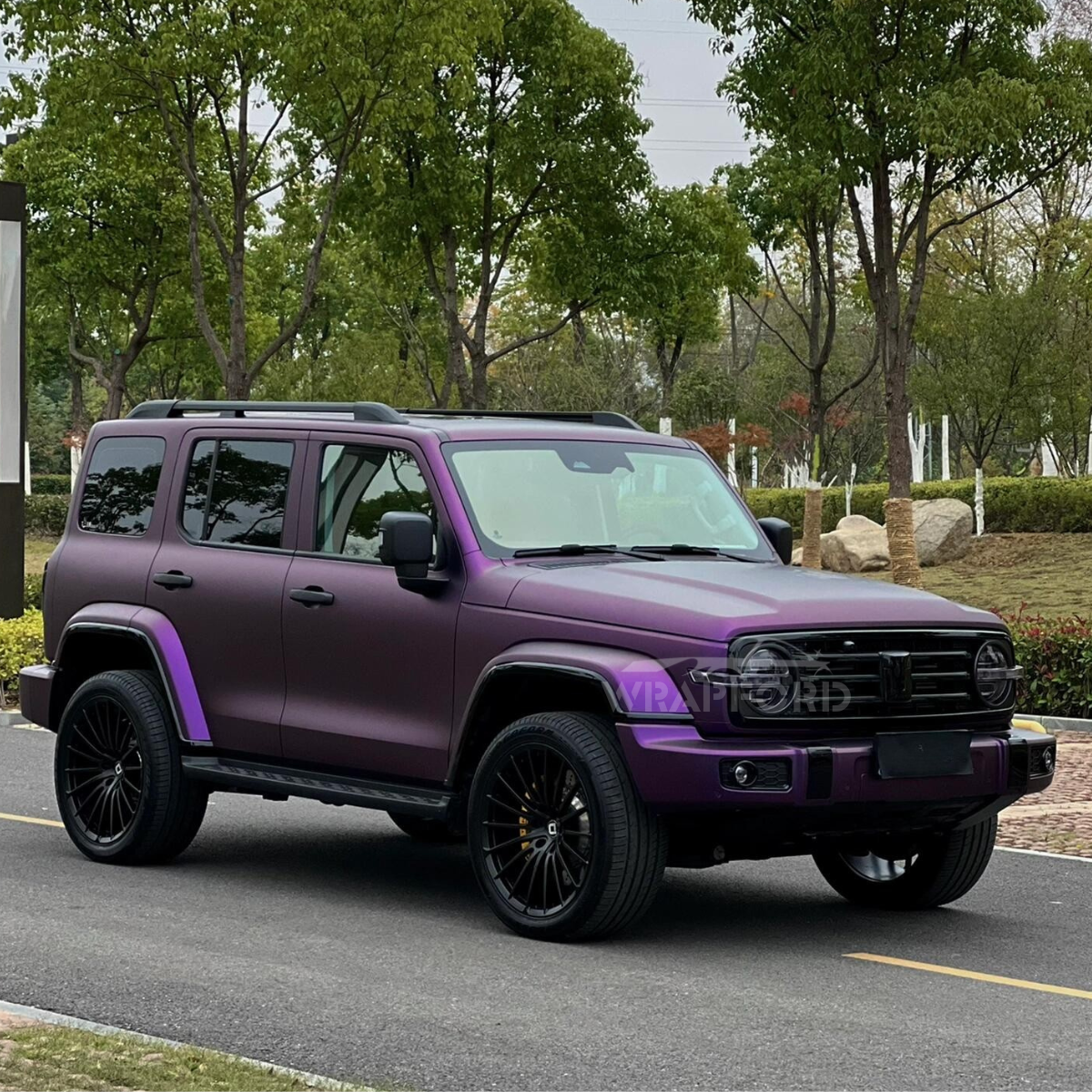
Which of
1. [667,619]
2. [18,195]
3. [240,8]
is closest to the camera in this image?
[667,619]

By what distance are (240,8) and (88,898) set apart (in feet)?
51.1

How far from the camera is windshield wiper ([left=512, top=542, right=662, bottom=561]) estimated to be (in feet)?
27.7

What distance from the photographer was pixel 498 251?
3312 cm

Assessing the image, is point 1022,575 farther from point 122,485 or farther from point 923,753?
point 923,753

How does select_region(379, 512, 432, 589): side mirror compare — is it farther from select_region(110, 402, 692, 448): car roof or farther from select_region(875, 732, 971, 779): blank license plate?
select_region(875, 732, 971, 779): blank license plate

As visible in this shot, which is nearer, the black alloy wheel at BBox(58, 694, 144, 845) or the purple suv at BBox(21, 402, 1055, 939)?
the purple suv at BBox(21, 402, 1055, 939)

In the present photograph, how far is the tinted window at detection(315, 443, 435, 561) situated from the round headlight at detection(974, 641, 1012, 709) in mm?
2318

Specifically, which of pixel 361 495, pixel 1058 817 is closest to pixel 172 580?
pixel 361 495

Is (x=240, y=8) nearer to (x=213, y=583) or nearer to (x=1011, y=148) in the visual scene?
(x=1011, y=148)

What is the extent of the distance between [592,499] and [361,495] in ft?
3.29

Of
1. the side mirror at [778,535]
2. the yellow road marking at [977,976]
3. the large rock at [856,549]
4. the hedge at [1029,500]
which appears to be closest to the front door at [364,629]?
the side mirror at [778,535]

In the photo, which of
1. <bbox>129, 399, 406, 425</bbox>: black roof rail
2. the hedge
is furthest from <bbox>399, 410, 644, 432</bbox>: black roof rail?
the hedge

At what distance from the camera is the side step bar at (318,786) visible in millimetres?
8352

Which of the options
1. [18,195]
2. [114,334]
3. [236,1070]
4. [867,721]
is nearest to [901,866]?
[867,721]
